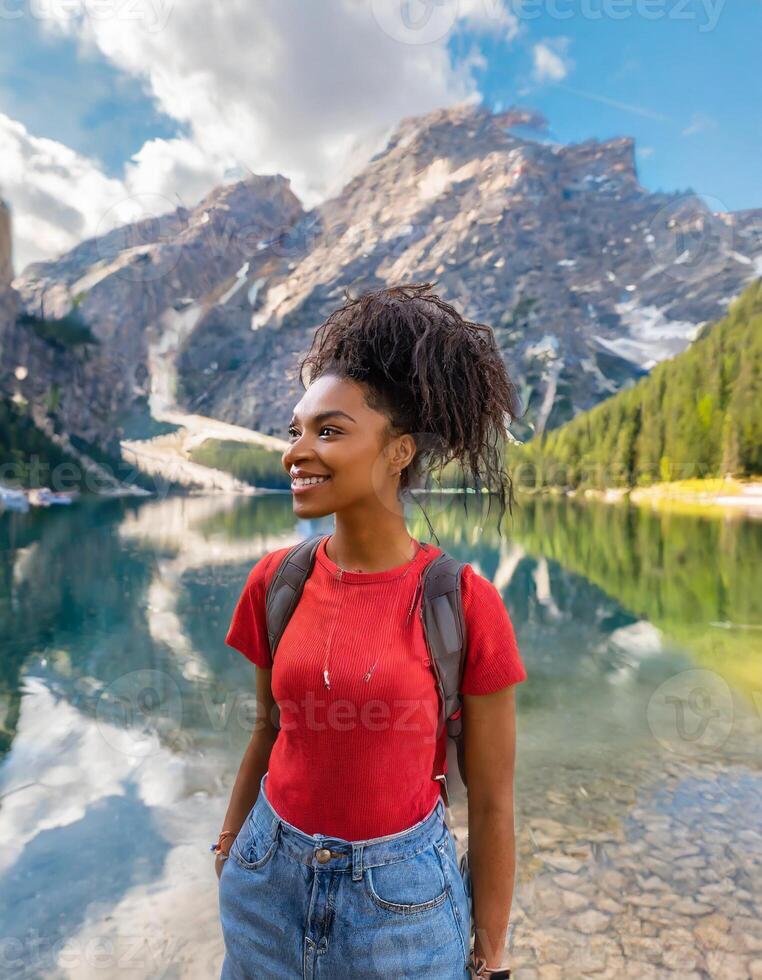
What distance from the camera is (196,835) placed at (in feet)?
11.5

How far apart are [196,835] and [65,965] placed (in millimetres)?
1216

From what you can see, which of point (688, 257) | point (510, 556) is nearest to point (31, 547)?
point (510, 556)

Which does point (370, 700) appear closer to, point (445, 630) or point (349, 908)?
point (445, 630)

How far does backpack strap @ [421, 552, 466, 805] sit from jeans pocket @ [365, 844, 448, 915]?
0.15 m

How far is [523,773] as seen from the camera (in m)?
4.09

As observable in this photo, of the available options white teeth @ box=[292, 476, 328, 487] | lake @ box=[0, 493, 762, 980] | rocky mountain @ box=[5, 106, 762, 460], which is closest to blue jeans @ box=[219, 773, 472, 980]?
lake @ box=[0, 493, 762, 980]

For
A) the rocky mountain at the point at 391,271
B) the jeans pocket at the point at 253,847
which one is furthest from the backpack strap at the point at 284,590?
the rocky mountain at the point at 391,271

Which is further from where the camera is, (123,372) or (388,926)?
(123,372)

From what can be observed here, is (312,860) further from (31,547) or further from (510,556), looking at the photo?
(31,547)

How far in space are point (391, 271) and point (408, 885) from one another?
109ft

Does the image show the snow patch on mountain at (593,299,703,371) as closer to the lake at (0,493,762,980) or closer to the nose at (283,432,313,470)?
the lake at (0,493,762,980)

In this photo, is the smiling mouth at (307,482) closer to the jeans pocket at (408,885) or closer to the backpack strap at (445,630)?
the backpack strap at (445,630)

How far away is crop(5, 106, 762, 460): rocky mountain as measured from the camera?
2773 cm

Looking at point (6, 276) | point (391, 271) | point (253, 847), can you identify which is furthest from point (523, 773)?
point (6, 276)
